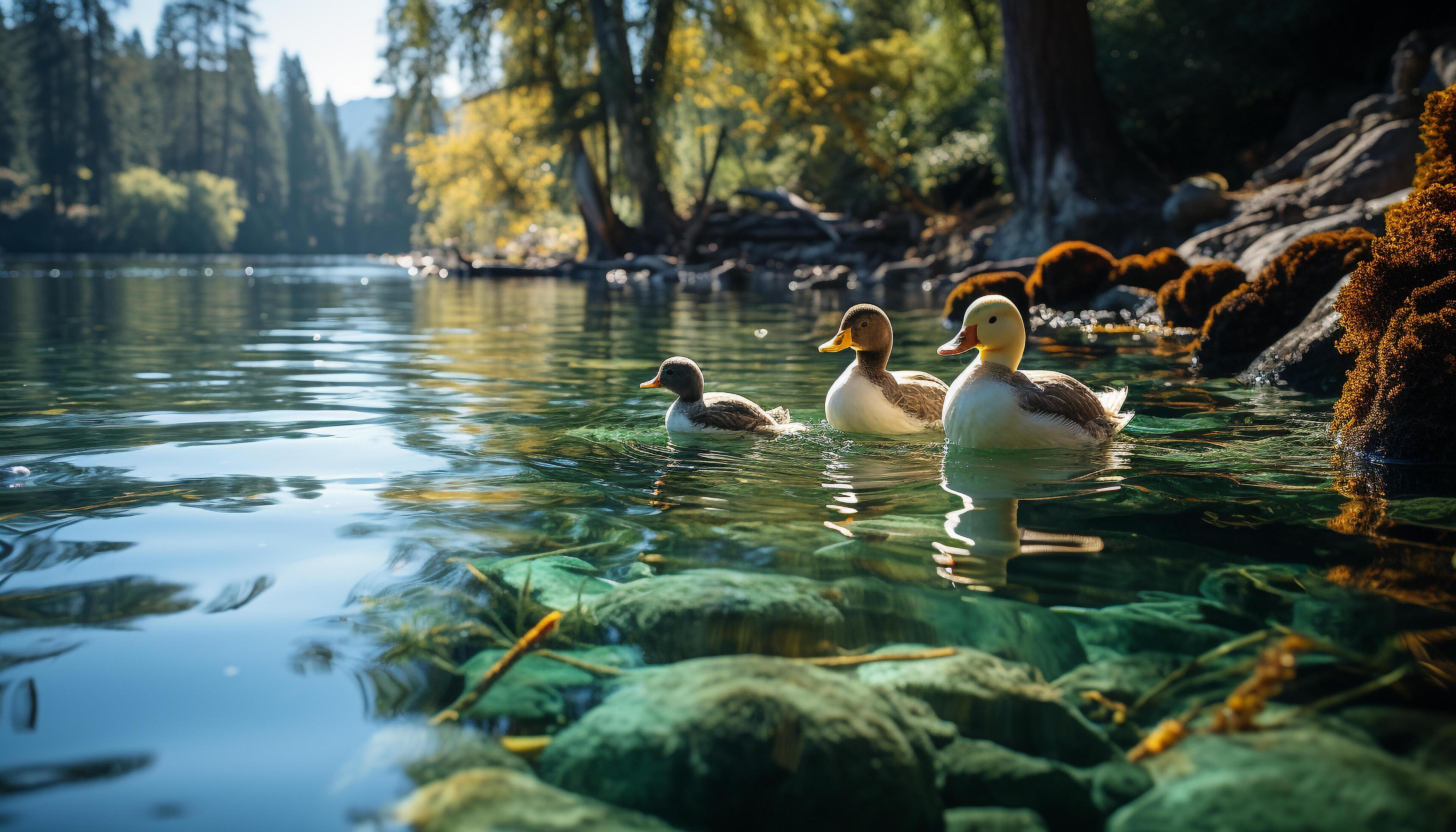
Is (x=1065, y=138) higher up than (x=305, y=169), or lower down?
lower down

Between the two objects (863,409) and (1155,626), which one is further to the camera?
(863,409)

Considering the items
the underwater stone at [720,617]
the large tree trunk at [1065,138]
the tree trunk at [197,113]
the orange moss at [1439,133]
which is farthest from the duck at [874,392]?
the tree trunk at [197,113]

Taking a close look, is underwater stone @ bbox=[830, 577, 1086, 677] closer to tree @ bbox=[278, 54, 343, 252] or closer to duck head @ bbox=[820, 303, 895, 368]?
duck head @ bbox=[820, 303, 895, 368]

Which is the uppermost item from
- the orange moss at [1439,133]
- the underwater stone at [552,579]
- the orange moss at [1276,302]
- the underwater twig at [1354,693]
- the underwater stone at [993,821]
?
the orange moss at [1439,133]

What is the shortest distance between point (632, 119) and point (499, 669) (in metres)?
29.8

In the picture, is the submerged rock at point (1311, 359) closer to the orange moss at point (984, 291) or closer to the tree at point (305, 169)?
the orange moss at point (984, 291)

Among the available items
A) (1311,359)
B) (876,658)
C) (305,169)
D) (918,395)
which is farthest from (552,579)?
(305,169)

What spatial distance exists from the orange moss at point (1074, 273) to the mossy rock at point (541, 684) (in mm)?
14067

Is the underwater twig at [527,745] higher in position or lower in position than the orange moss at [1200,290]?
lower

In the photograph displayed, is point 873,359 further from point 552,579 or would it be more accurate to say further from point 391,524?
point 552,579

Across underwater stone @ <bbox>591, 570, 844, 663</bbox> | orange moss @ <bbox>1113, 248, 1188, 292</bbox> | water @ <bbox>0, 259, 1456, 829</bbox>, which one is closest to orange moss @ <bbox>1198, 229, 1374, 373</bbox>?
water @ <bbox>0, 259, 1456, 829</bbox>

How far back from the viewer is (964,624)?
311cm

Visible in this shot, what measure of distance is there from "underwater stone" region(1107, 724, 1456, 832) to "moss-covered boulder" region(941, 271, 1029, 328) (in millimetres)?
11642

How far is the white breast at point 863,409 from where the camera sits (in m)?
6.33
